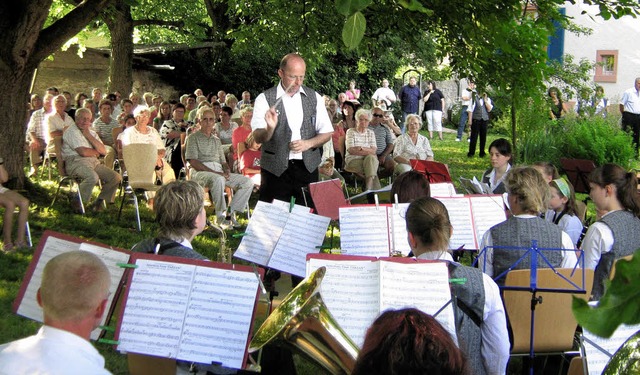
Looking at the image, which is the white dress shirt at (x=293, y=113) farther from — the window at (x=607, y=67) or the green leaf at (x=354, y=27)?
the window at (x=607, y=67)

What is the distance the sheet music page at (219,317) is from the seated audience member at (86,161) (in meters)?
7.06

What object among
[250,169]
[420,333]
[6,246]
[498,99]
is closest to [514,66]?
[498,99]

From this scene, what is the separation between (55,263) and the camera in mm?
2516

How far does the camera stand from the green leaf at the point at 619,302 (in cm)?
55

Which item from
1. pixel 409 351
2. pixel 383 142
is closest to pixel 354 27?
pixel 409 351

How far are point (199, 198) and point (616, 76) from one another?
27788 mm

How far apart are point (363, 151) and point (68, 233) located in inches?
189

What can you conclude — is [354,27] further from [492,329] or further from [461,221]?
[461,221]

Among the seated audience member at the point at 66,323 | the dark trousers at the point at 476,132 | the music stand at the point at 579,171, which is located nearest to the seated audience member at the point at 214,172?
the music stand at the point at 579,171

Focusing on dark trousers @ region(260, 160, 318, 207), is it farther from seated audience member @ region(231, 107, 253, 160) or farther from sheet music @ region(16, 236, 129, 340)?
seated audience member @ region(231, 107, 253, 160)

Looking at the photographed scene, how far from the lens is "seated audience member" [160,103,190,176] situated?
11.5 metres

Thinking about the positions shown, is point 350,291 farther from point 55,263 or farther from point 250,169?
point 250,169

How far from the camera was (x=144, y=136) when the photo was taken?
1009cm

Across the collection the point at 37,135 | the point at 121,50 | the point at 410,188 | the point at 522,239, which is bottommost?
the point at 522,239
